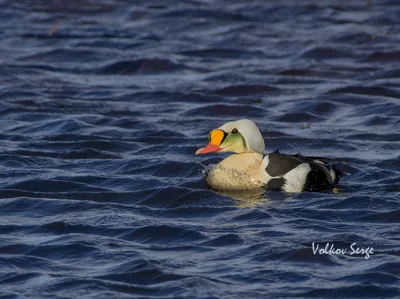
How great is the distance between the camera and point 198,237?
8.59 metres

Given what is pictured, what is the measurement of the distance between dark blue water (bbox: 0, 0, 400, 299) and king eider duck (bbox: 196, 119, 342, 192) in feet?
0.41

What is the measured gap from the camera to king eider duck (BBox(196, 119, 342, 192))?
9.62m

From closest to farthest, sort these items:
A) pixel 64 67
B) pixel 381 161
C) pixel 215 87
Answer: pixel 381 161, pixel 215 87, pixel 64 67

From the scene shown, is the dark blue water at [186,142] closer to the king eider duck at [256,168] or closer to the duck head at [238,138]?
the king eider duck at [256,168]

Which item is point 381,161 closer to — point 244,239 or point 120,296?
point 244,239


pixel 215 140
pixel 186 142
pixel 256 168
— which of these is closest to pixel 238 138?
pixel 215 140

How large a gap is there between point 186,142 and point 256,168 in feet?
8.20

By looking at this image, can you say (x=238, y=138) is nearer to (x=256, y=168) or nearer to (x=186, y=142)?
(x=256, y=168)

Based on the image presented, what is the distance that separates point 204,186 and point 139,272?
2460 millimetres

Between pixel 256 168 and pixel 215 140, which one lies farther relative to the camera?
pixel 215 140

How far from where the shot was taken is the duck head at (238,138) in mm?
9805

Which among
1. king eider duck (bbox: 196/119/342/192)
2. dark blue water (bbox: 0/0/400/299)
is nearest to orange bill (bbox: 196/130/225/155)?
king eider duck (bbox: 196/119/342/192)

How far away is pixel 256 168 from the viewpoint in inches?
383

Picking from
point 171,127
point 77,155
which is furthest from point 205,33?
point 77,155
